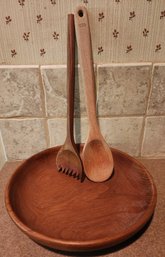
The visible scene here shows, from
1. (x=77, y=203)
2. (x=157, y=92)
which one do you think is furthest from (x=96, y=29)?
(x=77, y=203)

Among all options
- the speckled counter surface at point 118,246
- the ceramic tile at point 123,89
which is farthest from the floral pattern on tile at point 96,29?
the speckled counter surface at point 118,246

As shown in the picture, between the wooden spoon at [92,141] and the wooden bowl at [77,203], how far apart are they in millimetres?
20

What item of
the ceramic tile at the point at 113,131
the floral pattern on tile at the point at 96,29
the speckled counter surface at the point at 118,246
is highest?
the floral pattern on tile at the point at 96,29

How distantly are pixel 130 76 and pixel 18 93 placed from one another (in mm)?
229

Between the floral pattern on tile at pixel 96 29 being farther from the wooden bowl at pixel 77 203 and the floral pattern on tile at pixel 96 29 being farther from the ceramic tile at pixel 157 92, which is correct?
the wooden bowl at pixel 77 203

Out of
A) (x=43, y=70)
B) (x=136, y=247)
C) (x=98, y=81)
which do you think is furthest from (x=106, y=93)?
(x=136, y=247)

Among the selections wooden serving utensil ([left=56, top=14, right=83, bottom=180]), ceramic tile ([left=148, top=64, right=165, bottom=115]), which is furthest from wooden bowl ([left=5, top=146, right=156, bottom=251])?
ceramic tile ([left=148, top=64, right=165, bottom=115])

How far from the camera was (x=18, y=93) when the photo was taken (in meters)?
0.46

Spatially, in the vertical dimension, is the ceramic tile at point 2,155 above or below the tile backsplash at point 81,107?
below

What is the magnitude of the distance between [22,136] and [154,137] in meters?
0.30

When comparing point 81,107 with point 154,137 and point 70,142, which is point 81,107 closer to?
point 70,142

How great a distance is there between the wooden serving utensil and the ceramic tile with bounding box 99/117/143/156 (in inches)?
3.5

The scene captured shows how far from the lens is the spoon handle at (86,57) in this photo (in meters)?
0.38

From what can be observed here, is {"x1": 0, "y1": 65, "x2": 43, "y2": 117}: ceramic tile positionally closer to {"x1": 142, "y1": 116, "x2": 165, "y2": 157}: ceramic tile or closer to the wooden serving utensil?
the wooden serving utensil
